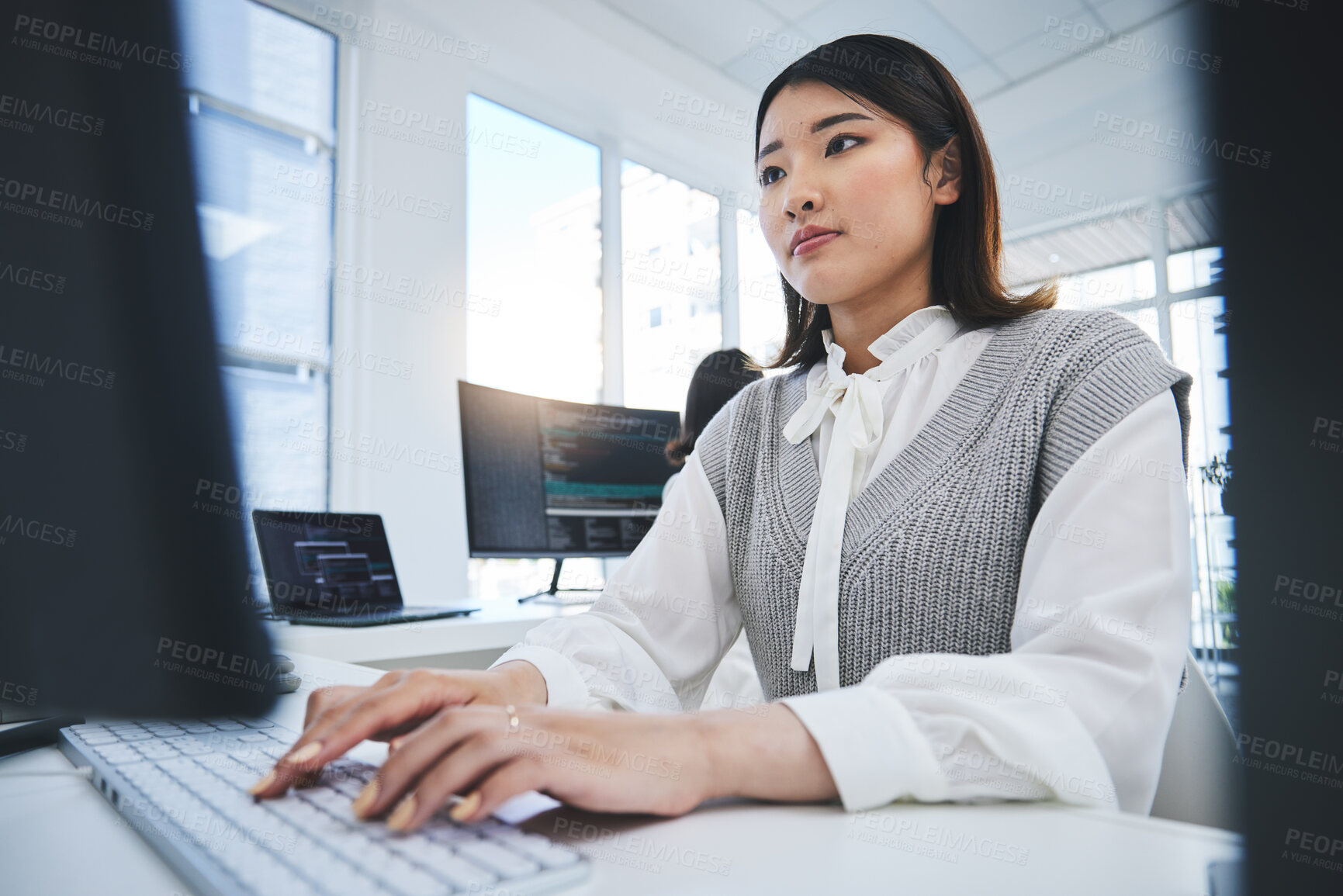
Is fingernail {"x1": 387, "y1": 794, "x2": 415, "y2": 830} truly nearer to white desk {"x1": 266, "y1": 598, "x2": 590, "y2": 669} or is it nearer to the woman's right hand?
the woman's right hand

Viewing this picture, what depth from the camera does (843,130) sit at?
870 millimetres

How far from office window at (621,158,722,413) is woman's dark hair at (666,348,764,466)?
2064 mm

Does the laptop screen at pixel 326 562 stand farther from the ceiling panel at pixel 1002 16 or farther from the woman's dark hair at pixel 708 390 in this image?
the ceiling panel at pixel 1002 16

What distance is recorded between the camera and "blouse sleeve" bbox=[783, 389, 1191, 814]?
1.43 feet

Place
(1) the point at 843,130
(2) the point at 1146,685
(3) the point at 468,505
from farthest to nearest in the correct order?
(3) the point at 468,505, (1) the point at 843,130, (2) the point at 1146,685

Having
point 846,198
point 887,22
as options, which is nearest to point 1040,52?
point 887,22

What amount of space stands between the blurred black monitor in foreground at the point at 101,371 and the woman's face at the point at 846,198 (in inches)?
24.6

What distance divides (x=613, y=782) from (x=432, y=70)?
10.6 feet

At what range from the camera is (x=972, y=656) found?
53 centimetres

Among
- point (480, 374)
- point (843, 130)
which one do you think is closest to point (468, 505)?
point (843, 130)

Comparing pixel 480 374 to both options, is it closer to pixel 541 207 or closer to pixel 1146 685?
pixel 541 207

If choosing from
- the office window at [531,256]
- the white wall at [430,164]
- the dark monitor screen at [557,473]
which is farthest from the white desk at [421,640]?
the office window at [531,256]

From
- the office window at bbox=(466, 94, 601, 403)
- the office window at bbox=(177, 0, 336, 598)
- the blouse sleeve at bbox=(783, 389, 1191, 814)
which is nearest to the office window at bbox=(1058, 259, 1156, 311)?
the office window at bbox=(466, 94, 601, 403)

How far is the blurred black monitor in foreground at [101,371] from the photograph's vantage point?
37 centimetres
